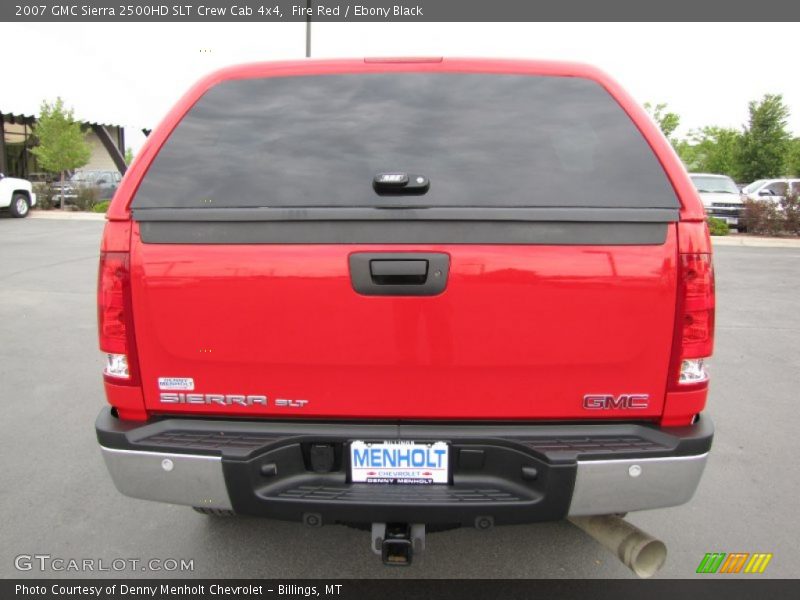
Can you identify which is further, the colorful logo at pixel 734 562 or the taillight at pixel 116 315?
the colorful logo at pixel 734 562

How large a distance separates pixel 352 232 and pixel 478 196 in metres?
0.45

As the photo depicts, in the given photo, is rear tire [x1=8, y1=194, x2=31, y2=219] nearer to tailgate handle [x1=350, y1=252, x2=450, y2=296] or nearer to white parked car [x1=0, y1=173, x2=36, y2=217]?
white parked car [x1=0, y1=173, x2=36, y2=217]

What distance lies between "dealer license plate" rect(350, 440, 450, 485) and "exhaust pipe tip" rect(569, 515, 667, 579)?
54cm

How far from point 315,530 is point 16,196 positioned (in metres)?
22.2

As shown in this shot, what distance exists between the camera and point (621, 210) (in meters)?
1.96

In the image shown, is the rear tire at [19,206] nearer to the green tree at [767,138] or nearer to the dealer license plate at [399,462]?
the dealer license plate at [399,462]

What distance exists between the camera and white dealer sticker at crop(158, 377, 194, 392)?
210cm

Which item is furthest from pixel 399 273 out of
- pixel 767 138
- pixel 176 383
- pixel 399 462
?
pixel 767 138

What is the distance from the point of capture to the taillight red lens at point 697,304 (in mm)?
1968

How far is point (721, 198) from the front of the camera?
1822cm

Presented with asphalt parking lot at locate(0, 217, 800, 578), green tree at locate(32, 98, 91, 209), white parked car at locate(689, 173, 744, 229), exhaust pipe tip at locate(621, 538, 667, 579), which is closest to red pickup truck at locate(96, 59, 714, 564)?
exhaust pipe tip at locate(621, 538, 667, 579)

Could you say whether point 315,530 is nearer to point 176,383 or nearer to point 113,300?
point 176,383

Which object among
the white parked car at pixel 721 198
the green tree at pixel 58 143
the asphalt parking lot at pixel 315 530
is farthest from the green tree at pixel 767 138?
the green tree at pixel 58 143

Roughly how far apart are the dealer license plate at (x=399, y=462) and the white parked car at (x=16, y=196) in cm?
2236
